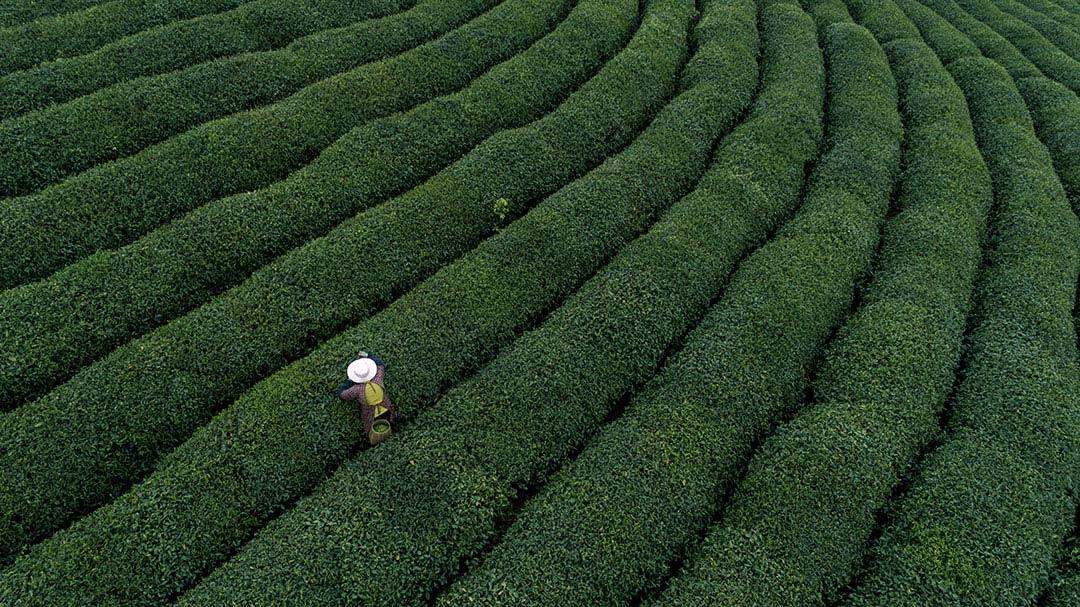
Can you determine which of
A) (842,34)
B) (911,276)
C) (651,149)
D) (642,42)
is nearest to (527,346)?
(651,149)

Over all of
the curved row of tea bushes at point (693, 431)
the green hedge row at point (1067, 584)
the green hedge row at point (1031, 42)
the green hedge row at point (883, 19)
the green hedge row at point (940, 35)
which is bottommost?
the green hedge row at point (1067, 584)

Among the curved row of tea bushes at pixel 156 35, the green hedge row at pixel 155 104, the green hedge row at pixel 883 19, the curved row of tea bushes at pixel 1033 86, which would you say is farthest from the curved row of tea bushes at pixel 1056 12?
the curved row of tea bushes at pixel 156 35

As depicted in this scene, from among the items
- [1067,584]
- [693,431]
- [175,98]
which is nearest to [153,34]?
[175,98]

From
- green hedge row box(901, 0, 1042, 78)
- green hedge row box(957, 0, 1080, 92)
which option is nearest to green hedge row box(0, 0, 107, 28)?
green hedge row box(901, 0, 1042, 78)

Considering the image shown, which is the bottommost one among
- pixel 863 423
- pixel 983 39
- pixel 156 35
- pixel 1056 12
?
pixel 863 423

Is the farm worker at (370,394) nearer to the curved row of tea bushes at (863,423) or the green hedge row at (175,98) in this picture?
the curved row of tea bushes at (863,423)

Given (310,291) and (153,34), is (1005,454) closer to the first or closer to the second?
(310,291)

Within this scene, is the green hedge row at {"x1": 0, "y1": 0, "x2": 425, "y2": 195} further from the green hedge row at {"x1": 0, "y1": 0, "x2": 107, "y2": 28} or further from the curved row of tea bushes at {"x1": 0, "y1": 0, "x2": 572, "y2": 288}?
the green hedge row at {"x1": 0, "y1": 0, "x2": 107, "y2": 28}
